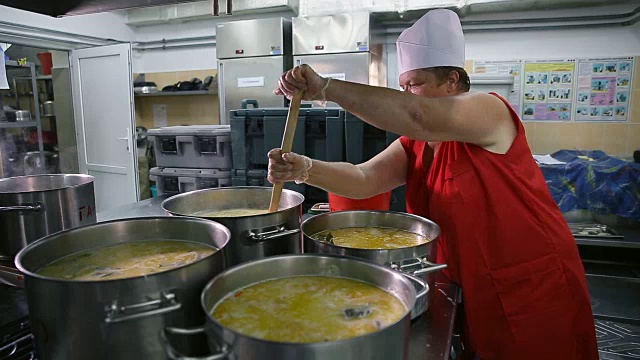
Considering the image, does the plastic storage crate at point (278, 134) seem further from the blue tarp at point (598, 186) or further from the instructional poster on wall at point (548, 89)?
the instructional poster on wall at point (548, 89)

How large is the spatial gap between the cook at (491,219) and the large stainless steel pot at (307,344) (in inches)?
19.2

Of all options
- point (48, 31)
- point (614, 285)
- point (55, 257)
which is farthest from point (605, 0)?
point (48, 31)

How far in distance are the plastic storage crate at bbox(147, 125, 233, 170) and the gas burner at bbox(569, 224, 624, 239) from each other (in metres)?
2.61

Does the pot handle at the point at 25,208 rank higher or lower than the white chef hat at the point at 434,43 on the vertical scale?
lower

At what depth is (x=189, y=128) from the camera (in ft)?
10.1

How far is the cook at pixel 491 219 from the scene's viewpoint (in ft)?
3.97

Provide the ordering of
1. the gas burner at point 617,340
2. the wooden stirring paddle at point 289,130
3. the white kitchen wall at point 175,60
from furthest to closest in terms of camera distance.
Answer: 1. the white kitchen wall at point 175,60
2. the gas burner at point 617,340
3. the wooden stirring paddle at point 289,130

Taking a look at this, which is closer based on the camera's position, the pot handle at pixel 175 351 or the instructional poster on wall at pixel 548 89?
the pot handle at pixel 175 351

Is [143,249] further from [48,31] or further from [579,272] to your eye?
[48,31]

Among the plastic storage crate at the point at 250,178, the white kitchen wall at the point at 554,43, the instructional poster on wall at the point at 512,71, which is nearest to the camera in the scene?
the plastic storage crate at the point at 250,178

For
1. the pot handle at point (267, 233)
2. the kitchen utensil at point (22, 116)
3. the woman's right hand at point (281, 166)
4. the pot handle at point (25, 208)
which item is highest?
the kitchen utensil at point (22, 116)

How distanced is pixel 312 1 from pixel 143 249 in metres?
3.93

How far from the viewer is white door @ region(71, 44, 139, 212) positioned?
15.9 feet

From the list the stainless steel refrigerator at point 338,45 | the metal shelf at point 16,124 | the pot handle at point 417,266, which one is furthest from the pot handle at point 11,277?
the metal shelf at point 16,124
